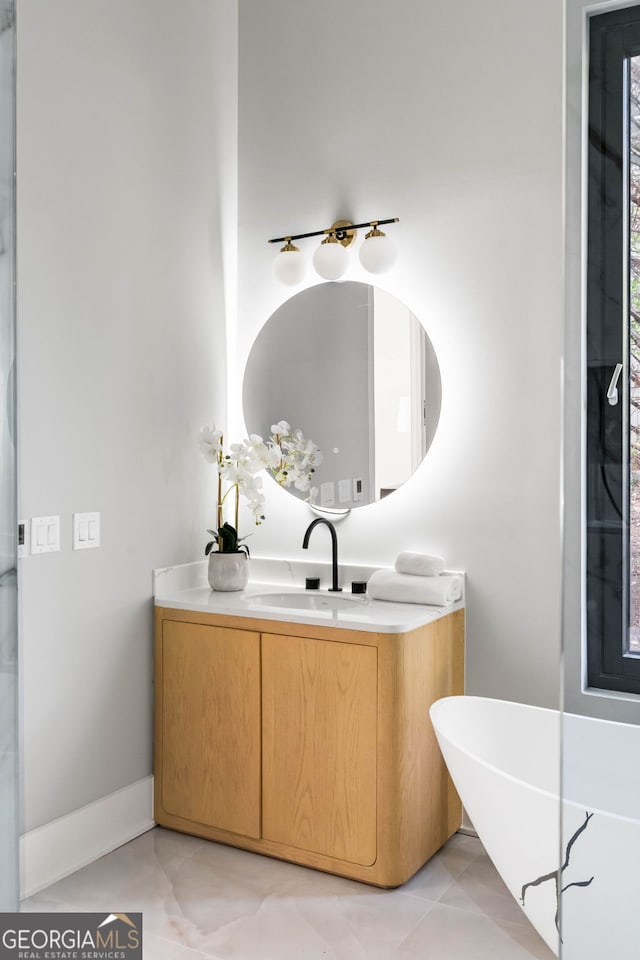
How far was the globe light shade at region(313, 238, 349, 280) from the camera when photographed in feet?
8.92

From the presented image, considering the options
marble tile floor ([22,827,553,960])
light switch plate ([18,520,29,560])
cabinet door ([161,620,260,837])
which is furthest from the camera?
cabinet door ([161,620,260,837])

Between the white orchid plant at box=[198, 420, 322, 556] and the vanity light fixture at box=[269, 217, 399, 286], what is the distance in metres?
0.55

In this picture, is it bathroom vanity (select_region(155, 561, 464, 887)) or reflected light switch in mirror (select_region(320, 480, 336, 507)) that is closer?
bathroom vanity (select_region(155, 561, 464, 887))

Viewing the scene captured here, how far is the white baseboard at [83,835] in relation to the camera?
2186mm

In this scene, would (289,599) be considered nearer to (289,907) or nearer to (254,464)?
(254,464)

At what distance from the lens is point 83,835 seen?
236cm

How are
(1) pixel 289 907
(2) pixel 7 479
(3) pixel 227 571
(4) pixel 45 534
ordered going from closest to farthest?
1. (2) pixel 7 479
2. (1) pixel 289 907
3. (4) pixel 45 534
4. (3) pixel 227 571

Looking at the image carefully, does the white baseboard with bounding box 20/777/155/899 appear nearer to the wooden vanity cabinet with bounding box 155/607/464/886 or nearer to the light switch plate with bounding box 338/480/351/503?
the wooden vanity cabinet with bounding box 155/607/464/886

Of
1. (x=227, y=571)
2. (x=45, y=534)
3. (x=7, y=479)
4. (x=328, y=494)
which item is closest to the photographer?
(x=7, y=479)

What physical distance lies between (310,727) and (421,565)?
0.60 m

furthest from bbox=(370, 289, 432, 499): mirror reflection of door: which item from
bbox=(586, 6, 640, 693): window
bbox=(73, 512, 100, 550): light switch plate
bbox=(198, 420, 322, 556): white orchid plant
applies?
bbox=(586, 6, 640, 693): window

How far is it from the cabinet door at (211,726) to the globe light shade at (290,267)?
1.26 m

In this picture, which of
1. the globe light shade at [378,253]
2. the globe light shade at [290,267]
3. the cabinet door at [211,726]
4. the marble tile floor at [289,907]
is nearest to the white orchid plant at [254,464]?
the cabinet door at [211,726]

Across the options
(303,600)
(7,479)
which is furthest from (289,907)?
(7,479)
